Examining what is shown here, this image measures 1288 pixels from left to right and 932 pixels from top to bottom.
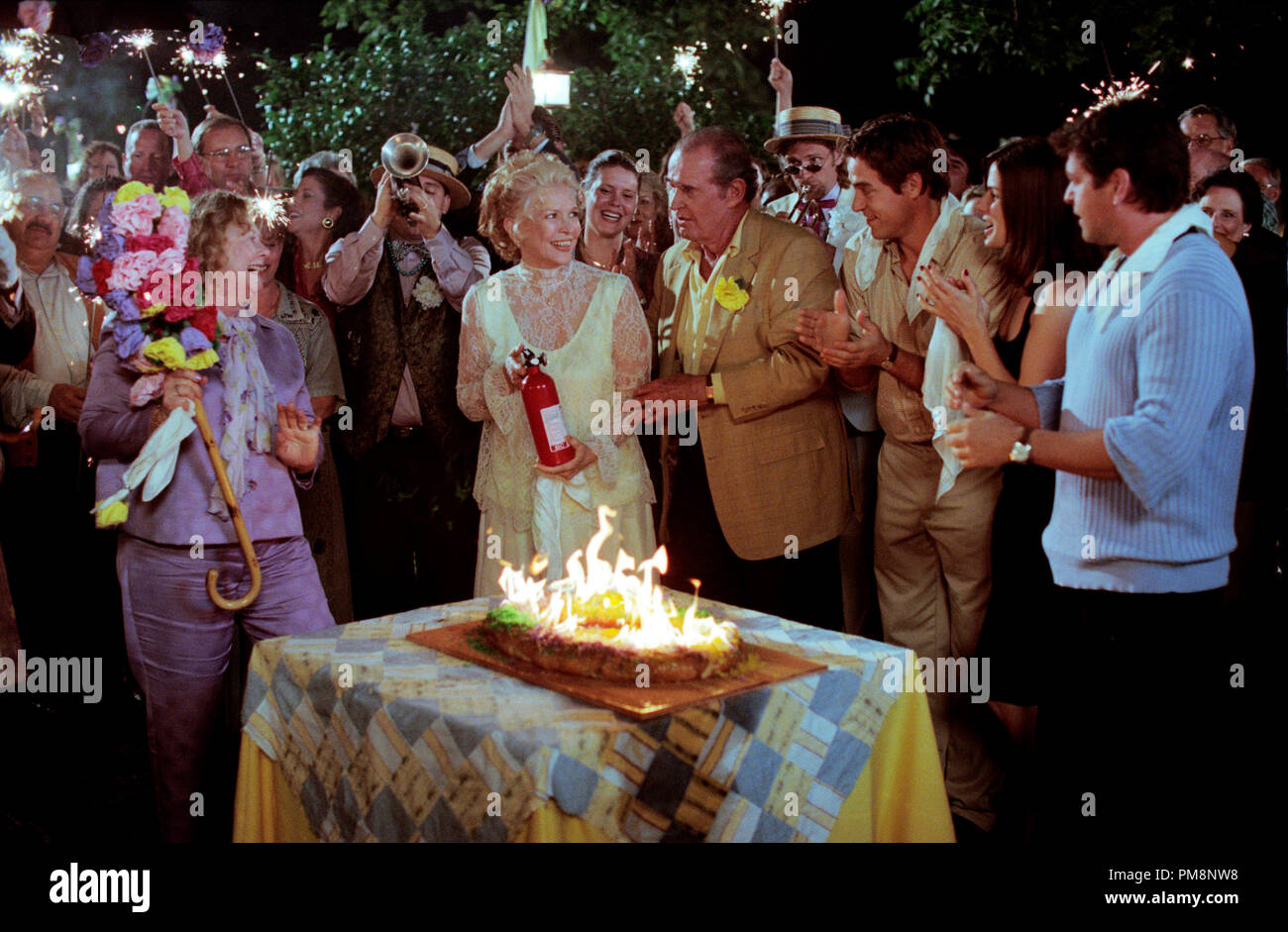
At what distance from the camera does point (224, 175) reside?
5.43 metres

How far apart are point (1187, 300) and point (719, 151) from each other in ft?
6.84

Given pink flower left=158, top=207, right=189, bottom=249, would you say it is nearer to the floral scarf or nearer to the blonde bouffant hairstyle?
the floral scarf

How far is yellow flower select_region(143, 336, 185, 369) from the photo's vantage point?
3.19 metres

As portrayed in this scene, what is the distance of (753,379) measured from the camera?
162 inches

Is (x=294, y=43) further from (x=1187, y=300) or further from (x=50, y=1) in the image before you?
(x=1187, y=300)

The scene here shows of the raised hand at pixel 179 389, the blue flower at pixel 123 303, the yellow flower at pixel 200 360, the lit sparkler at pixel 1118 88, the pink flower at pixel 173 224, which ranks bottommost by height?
the raised hand at pixel 179 389

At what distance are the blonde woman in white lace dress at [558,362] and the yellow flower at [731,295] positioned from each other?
0.97 ft

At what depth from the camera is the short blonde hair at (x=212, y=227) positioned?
3.44m

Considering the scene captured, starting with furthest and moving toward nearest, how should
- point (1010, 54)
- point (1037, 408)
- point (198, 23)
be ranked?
point (1010, 54) → point (198, 23) → point (1037, 408)

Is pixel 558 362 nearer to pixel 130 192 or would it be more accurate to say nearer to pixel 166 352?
pixel 166 352

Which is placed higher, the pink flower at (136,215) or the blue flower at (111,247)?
the pink flower at (136,215)

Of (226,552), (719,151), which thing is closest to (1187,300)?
(719,151)

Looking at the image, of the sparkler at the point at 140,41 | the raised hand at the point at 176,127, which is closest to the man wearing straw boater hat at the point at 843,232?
the raised hand at the point at 176,127

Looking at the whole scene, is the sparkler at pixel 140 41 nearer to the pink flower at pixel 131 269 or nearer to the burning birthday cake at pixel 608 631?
the pink flower at pixel 131 269
